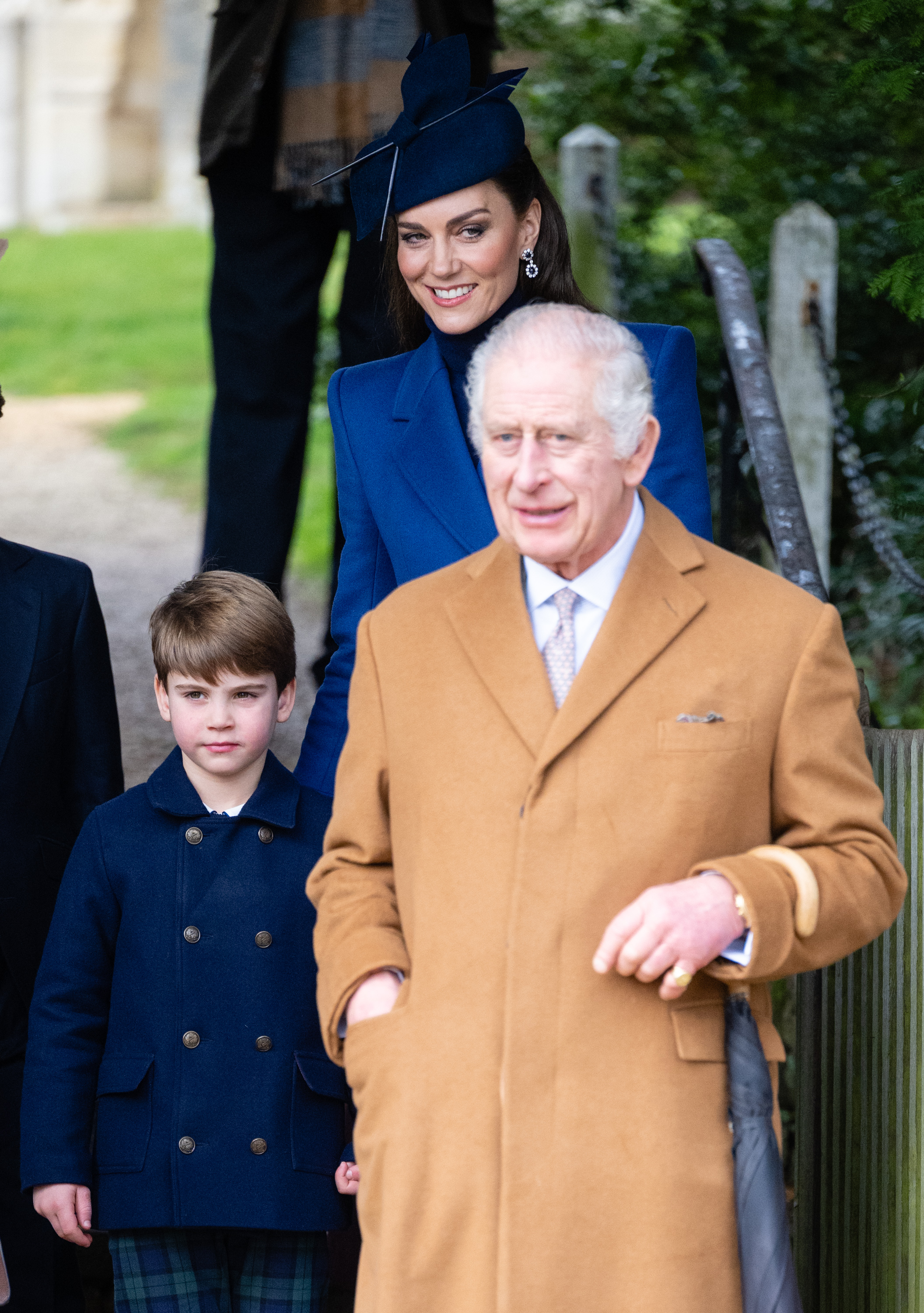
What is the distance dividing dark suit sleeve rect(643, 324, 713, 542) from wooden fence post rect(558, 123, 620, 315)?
3777mm

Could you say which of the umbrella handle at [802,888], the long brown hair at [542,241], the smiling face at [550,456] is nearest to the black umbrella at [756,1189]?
the umbrella handle at [802,888]

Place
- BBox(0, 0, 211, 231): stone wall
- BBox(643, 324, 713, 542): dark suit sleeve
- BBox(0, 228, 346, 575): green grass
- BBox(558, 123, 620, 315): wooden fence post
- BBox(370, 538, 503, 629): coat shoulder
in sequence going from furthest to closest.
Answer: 1. BBox(0, 0, 211, 231): stone wall
2. BBox(0, 228, 346, 575): green grass
3. BBox(558, 123, 620, 315): wooden fence post
4. BBox(643, 324, 713, 542): dark suit sleeve
5. BBox(370, 538, 503, 629): coat shoulder

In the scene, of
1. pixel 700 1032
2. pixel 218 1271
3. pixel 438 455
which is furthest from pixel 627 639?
pixel 218 1271

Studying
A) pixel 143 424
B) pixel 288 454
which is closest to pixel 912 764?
pixel 288 454

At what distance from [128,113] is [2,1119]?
16.1 meters

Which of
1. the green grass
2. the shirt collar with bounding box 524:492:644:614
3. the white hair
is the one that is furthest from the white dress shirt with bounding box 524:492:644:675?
the green grass

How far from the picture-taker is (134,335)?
1361cm

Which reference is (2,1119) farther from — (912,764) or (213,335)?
(213,335)

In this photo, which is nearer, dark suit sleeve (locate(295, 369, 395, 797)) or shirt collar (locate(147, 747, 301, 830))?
shirt collar (locate(147, 747, 301, 830))

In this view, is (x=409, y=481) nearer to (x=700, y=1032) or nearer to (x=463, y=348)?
(x=463, y=348)

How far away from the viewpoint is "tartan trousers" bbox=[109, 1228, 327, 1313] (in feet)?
8.58

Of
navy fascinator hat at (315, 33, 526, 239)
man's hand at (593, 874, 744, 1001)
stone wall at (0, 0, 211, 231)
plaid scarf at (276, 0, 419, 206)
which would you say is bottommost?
man's hand at (593, 874, 744, 1001)

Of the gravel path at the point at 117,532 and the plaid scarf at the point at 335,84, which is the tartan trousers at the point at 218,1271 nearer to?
the gravel path at the point at 117,532

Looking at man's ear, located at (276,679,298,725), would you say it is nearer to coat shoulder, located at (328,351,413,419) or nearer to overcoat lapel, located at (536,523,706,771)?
coat shoulder, located at (328,351,413,419)
